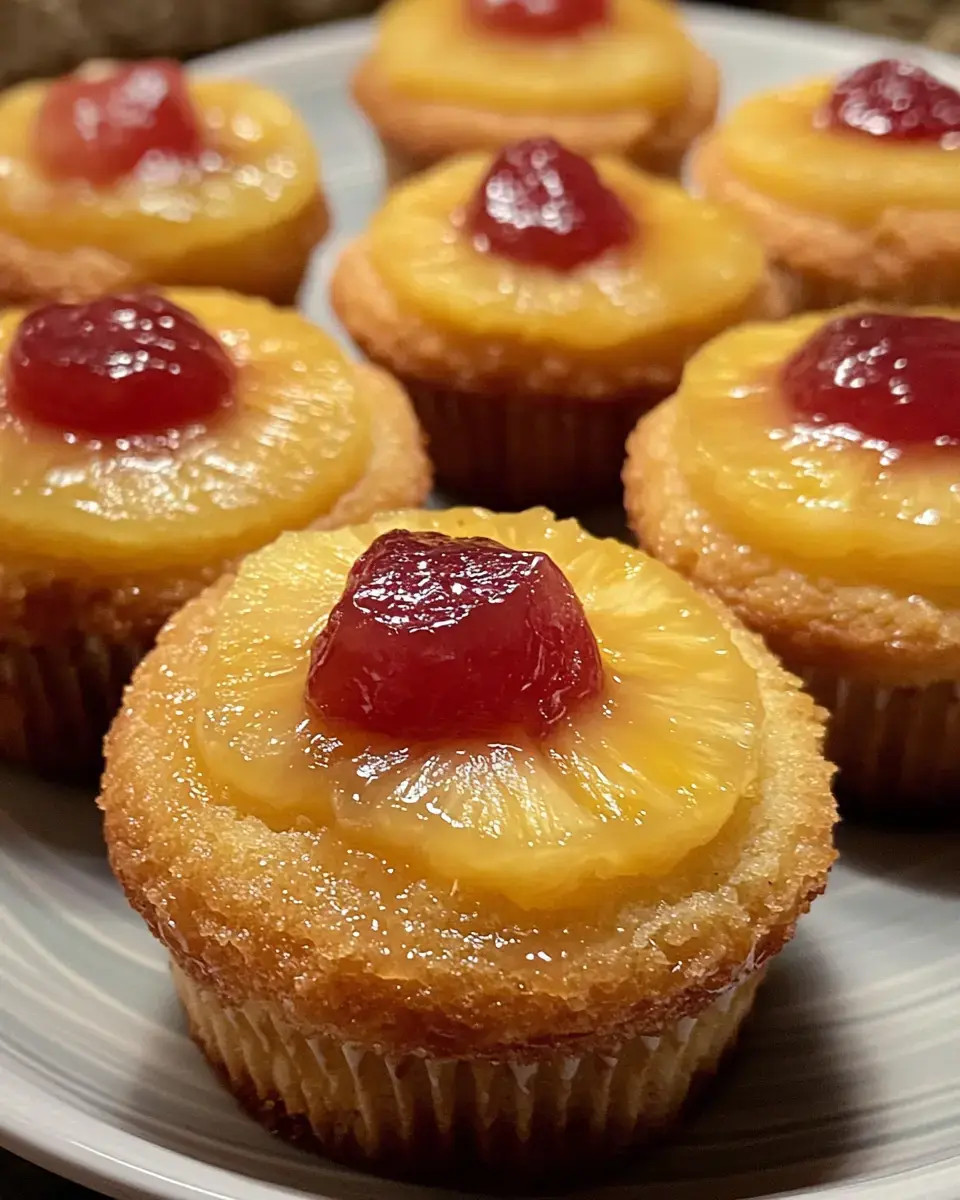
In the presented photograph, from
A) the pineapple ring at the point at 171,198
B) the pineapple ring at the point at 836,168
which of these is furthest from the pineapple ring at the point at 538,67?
the pineapple ring at the point at 171,198

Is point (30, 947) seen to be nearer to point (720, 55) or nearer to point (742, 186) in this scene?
point (742, 186)

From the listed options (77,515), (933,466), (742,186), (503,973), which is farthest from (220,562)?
(742,186)

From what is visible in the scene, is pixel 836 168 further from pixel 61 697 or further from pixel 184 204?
pixel 61 697

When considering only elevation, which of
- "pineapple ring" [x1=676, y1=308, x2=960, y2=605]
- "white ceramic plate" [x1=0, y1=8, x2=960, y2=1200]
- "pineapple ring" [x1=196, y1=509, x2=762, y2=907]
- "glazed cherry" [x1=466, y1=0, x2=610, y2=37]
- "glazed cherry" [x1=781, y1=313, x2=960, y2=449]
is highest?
"glazed cherry" [x1=466, y1=0, x2=610, y2=37]

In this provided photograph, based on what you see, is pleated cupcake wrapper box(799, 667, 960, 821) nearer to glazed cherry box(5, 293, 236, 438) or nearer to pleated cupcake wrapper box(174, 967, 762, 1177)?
pleated cupcake wrapper box(174, 967, 762, 1177)

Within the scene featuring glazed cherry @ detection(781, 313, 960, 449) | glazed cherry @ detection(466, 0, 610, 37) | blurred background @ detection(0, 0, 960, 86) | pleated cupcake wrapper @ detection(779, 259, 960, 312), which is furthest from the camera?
blurred background @ detection(0, 0, 960, 86)

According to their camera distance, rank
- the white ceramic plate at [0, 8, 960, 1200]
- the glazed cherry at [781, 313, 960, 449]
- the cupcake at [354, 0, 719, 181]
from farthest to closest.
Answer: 1. the cupcake at [354, 0, 719, 181]
2. the glazed cherry at [781, 313, 960, 449]
3. the white ceramic plate at [0, 8, 960, 1200]

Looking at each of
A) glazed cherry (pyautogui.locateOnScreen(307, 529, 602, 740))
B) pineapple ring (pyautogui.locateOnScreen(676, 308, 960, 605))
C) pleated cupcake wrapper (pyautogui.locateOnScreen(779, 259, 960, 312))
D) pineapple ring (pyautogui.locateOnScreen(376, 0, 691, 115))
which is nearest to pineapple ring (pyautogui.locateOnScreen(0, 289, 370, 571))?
glazed cherry (pyautogui.locateOnScreen(307, 529, 602, 740))

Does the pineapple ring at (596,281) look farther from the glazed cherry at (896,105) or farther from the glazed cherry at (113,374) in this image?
the glazed cherry at (113,374)
